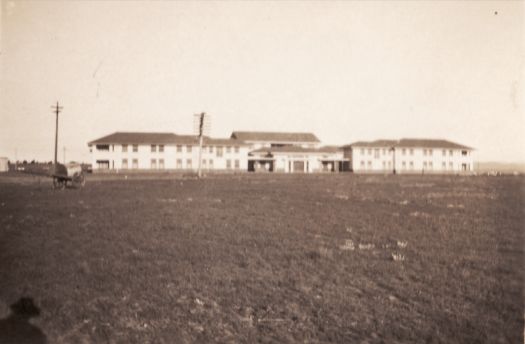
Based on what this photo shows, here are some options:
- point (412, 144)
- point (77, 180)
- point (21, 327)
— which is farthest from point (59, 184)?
point (412, 144)

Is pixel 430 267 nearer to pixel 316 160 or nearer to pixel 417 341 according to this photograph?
pixel 417 341

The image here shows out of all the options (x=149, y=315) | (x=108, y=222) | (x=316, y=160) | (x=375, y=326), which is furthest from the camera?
(x=316, y=160)

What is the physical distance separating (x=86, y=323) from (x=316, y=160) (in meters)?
71.9

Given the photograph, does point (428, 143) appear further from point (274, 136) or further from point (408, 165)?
point (274, 136)

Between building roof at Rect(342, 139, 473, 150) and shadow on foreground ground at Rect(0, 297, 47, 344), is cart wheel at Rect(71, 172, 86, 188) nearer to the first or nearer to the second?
shadow on foreground ground at Rect(0, 297, 47, 344)

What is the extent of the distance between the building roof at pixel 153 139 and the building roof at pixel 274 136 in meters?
10.3

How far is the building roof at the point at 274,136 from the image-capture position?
82.1 m

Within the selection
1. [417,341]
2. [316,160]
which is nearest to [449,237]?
[417,341]

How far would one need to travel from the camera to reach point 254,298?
6.24 m

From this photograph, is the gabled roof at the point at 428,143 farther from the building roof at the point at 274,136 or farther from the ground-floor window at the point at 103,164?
the ground-floor window at the point at 103,164

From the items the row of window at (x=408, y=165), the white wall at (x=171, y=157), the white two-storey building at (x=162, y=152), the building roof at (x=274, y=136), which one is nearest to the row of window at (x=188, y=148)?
the white two-storey building at (x=162, y=152)

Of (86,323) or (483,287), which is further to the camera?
(483,287)

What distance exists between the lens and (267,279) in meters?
7.12

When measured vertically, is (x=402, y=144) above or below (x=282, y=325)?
above
